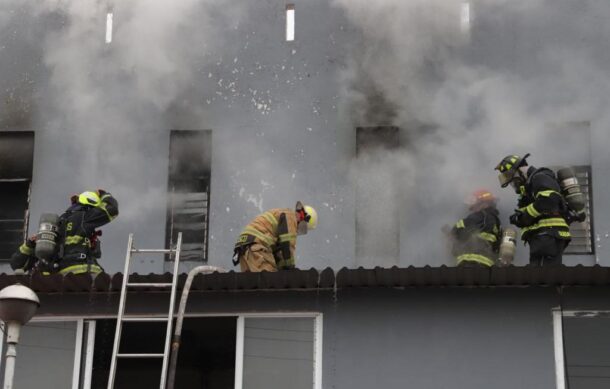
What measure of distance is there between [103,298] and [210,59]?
180 inches

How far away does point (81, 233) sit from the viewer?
→ 11.8m

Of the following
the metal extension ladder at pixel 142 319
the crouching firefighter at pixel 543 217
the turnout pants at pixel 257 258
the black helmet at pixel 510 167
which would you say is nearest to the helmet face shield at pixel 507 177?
the black helmet at pixel 510 167

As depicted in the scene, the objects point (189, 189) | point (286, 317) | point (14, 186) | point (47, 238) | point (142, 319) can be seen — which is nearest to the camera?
point (142, 319)

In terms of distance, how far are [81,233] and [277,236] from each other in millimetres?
1895

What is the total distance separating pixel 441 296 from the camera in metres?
10.0

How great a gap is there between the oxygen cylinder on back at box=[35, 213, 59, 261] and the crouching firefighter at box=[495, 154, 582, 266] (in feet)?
13.8

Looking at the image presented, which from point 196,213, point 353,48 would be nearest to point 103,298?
point 196,213

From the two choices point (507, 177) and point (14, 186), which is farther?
point (14, 186)

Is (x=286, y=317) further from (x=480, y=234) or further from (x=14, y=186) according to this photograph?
(x=14, y=186)

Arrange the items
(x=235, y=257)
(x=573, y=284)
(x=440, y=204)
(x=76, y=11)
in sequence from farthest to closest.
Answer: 1. (x=76, y=11)
2. (x=440, y=204)
3. (x=235, y=257)
4. (x=573, y=284)

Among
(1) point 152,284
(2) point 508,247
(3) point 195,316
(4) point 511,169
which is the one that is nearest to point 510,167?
(4) point 511,169

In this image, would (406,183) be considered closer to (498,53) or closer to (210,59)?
(498,53)

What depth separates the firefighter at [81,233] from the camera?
1170 centimetres

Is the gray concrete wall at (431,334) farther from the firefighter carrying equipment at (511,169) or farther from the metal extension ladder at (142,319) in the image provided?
the firefighter carrying equipment at (511,169)
